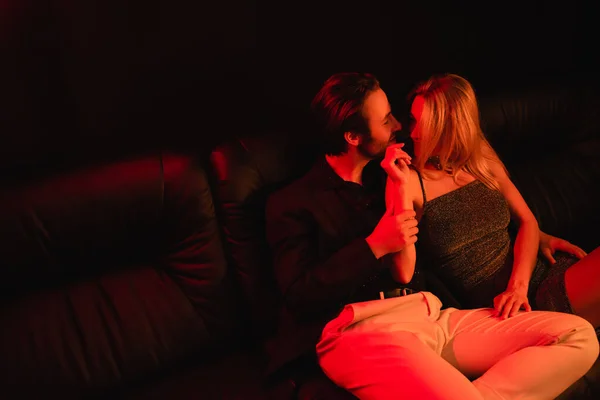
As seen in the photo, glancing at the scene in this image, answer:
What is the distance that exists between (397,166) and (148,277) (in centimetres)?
87

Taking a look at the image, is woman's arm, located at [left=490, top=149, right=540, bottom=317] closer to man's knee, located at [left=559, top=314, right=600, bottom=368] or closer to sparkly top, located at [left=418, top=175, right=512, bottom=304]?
sparkly top, located at [left=418, top=175, right=512, bottom=304]

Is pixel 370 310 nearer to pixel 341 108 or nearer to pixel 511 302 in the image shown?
pixel 511 302

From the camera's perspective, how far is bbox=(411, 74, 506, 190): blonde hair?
1928 millimetres

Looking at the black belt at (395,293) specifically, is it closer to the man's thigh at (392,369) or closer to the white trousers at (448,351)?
the white trousers at (448,351)

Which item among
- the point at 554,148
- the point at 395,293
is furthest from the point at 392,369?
the point at 554,148

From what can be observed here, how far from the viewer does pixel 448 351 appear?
5.89 feet

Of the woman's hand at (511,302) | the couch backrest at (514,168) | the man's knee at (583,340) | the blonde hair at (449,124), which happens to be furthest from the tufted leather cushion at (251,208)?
the man's knee at (583,340)

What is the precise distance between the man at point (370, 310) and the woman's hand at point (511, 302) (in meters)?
0.03

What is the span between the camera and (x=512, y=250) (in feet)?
6.81

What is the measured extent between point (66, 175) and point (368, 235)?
93cm

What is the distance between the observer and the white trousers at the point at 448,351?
1.58 m

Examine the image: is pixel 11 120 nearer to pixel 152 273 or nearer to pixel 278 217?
pixel 152 273

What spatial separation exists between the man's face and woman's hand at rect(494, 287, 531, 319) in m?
0.57

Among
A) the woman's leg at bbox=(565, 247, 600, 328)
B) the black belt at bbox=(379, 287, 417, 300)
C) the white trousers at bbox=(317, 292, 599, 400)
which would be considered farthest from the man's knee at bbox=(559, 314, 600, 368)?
the black belt at bbox=(379, 287, 417, 300)
